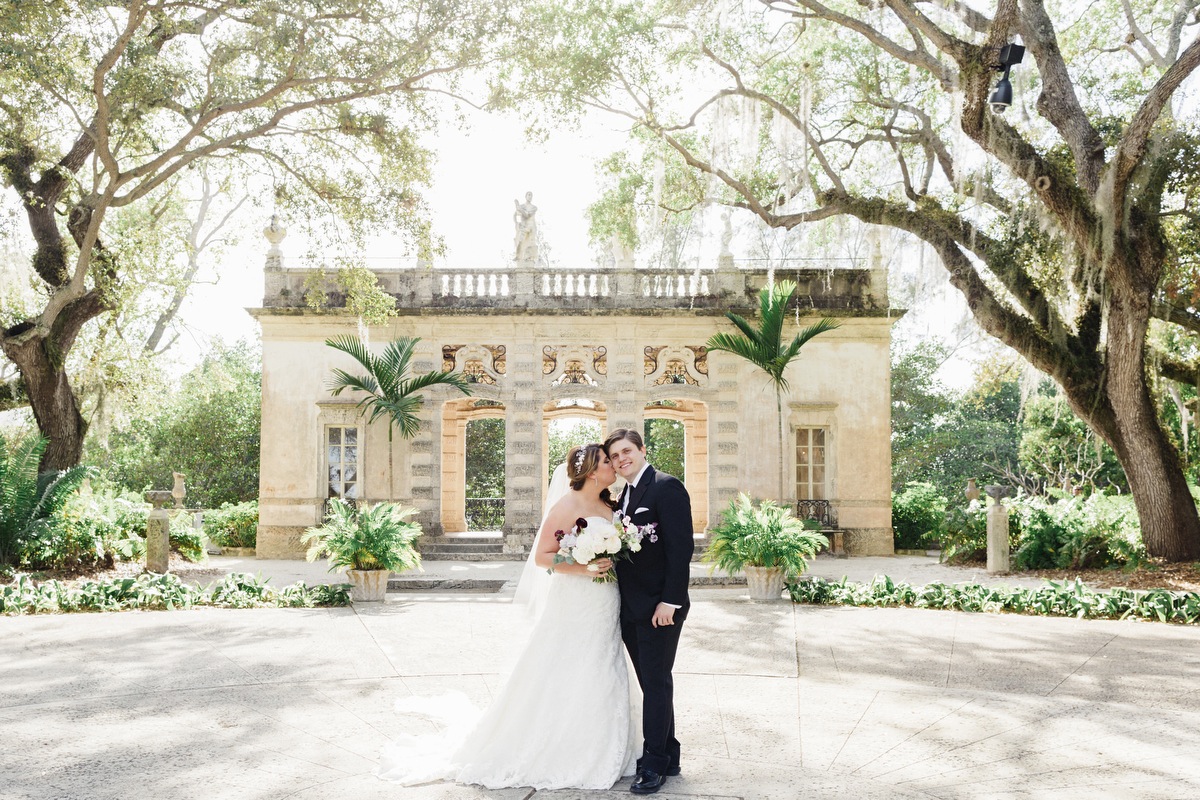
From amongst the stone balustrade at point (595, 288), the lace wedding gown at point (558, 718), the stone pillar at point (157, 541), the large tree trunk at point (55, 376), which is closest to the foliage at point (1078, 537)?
the stone balustrade at point (595, 288)

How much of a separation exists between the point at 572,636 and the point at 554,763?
55cm

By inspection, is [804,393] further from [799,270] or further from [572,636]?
[572,636]

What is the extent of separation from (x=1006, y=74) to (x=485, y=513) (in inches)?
606

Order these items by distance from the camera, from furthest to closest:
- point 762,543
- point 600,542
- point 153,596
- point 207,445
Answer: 1. point 207,445
2. point 762,543
3. point 153,596
4. point 600,542

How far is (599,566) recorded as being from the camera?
4.25 metres

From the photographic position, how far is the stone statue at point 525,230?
1623 cm

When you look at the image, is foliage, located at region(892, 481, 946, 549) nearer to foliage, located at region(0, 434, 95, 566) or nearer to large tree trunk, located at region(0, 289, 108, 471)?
foliage, located at region(0, 434, 95, 566)

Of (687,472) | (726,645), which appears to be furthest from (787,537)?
(687,472)

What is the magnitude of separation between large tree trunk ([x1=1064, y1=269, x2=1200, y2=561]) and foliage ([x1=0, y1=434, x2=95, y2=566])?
12.3 metres

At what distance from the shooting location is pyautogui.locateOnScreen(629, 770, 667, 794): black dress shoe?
3.94 meters

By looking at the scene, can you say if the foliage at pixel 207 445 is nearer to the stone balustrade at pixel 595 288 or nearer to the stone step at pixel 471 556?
the stone balustrade at pixel 595 288

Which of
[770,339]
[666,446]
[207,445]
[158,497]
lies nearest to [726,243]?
[770,339]

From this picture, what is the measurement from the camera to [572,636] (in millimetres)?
4367

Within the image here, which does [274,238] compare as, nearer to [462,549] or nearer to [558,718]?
[462,549]
